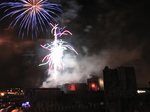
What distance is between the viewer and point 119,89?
15.9 m

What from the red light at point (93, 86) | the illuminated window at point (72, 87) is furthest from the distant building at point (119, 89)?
the illuminated window at point (72, 87)

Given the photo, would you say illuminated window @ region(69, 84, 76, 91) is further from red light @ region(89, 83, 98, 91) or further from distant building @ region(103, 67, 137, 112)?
distant building @ region(103, 67, 137, 112)

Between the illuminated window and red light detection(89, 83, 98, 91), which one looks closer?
red light detection(89, 83, 98, 91)

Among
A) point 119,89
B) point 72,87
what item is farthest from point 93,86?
point 119,89

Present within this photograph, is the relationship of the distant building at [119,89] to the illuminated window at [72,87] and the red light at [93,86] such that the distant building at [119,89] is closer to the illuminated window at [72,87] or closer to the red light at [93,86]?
the red light at [93,86]

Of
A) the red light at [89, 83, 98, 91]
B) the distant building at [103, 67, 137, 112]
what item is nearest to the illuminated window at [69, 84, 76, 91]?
the red light at [89, 83, 98, 91]

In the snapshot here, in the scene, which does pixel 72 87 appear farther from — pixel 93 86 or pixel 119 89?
pixel 119 89

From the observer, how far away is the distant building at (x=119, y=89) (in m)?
15.7

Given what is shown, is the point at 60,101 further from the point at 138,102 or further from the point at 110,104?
the point at 138,102

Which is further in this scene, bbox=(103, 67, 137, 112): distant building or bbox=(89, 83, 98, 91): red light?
bbox=(89, 83, 98, 91): red light

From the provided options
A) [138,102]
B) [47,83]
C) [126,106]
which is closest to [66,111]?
[126,106]

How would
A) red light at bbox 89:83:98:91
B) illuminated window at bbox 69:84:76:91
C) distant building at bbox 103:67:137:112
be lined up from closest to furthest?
distant building at bbox 103:67:137:112
red light at bbox 89:83:98:91
illuminated window at bbox 69:84:76:91

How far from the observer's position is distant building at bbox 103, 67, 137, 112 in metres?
15.7

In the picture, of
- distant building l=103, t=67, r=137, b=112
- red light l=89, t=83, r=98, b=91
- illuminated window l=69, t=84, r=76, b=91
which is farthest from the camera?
illuminated window l=69, t=84, r=76, b=91
